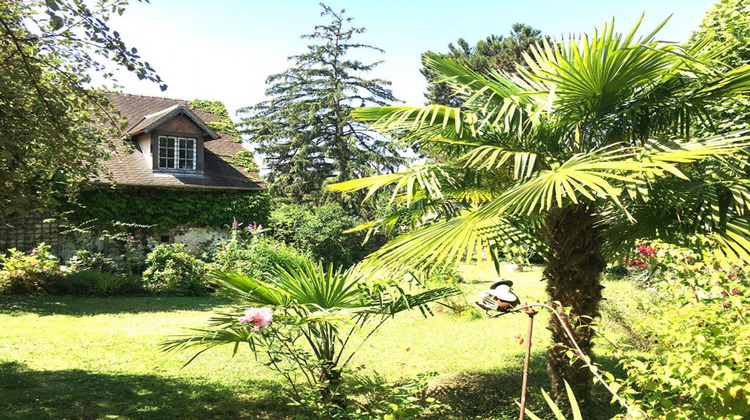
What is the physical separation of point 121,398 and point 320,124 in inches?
862

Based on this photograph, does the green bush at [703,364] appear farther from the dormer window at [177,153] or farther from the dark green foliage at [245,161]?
the dark green foliage at [245,161]

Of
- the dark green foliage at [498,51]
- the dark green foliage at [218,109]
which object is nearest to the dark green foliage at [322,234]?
the dark green foliage at [218,109]

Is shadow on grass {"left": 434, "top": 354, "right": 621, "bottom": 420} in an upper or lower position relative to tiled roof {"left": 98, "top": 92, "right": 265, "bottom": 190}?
lower

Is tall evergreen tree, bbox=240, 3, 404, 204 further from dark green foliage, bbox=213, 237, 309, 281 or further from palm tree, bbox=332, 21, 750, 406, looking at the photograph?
palm tree, bbox=332, 21, 750, 406

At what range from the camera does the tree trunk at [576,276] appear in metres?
4.64

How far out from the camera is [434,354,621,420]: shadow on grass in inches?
203

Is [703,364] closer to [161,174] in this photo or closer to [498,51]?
[161,174]

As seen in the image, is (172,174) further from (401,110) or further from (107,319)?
(401,110)

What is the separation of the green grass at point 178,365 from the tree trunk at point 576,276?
322mm

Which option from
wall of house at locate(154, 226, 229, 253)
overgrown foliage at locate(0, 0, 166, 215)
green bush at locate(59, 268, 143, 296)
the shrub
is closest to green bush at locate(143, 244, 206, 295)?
green bush at locate(59, 268, 143, 296)

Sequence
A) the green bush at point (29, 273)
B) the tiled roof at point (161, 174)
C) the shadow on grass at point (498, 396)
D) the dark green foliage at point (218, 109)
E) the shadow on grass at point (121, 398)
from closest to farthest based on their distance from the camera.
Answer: the shadow on grass at point (121, 398), the shadow on grass at point (498, 396), the green bush at point (29, 273), the tiled roof at point (161, 174), the dark green foliage at point (218, 109)

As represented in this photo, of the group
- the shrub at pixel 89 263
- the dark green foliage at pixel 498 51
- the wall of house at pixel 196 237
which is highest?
the dark green foliage at pixel 498 51

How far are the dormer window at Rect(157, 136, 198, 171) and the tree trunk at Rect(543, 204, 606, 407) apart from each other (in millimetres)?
15113

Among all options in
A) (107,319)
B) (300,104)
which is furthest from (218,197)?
(300,104)
